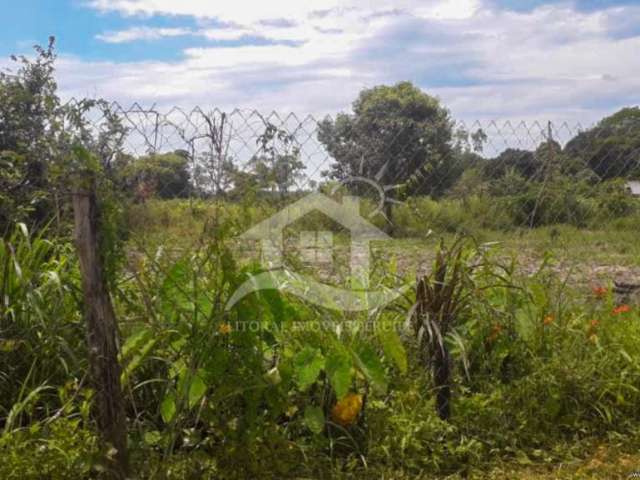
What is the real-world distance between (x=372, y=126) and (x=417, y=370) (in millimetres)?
2550

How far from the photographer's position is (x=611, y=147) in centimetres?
734

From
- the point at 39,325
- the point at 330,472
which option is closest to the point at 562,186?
the point at 330,472

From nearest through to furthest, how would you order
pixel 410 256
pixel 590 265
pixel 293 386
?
pixel 293 386 → pixel 410 256 → pixel 590 265

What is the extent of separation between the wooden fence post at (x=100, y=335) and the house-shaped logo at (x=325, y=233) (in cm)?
71

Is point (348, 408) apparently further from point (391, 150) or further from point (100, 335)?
point (391, 150)

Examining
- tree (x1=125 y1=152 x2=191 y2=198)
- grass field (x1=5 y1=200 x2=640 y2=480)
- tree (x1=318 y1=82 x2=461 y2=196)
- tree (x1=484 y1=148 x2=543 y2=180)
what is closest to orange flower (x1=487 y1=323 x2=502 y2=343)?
grass field (x1=5 y1=200 x2=640 y2=480)

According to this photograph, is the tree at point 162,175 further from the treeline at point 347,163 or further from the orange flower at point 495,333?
the orange flower at point 495,333

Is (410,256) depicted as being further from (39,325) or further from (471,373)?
(39,325)

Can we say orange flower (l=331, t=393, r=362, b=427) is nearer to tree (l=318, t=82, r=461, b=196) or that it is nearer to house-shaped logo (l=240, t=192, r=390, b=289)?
house-shaped logo (l=240, t=192, r=390, b=289)

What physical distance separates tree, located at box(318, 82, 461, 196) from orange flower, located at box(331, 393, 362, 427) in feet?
5.82

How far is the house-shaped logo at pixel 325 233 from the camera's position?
3139mm

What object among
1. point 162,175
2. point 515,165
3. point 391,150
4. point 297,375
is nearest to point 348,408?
point 297,375

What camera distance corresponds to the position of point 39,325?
9.84ft

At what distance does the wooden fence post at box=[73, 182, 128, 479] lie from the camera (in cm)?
221
